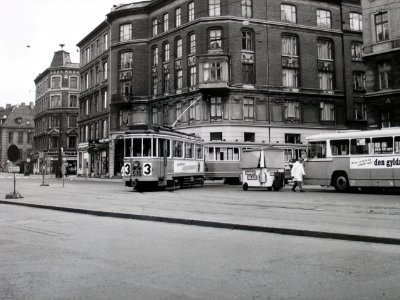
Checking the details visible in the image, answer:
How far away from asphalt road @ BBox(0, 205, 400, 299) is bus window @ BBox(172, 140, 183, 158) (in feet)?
52.6

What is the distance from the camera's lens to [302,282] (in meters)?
5.62

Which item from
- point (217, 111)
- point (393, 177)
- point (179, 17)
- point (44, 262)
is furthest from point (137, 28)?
point (44, 262)

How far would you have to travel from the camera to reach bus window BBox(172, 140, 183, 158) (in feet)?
86.2

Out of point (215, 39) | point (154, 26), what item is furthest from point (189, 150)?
point (154, 26)

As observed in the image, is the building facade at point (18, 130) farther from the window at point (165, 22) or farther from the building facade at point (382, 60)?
the building facade at point (382, 60)

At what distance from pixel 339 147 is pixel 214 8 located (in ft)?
80.6

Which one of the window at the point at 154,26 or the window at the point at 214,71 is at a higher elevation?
the window at the point at 154,26

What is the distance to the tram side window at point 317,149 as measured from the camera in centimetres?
2373

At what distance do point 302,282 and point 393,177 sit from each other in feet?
56.4

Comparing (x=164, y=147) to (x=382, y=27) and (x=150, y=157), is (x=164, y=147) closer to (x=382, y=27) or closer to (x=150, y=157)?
(x=150, y=157)

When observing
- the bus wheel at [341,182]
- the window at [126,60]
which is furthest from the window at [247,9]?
the bus wheel at [341,182]

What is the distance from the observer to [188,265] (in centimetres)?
659

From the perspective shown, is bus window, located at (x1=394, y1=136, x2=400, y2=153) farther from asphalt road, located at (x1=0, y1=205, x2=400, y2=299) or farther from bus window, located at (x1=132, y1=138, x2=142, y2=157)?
asphalt road, located at (x1=0, y1=205, x2=400, y2=299)

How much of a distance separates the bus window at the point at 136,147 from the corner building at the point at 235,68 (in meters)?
13.3
